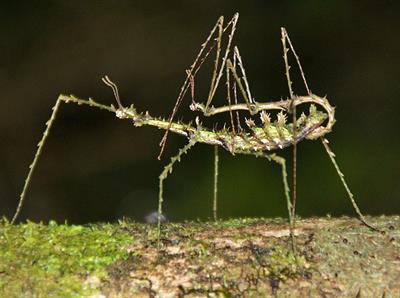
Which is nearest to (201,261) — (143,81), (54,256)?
(54,256)

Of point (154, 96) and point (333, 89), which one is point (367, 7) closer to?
point (333, 89)

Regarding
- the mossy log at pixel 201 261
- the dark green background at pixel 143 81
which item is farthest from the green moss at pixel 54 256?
the dark green background at pixel 143 81

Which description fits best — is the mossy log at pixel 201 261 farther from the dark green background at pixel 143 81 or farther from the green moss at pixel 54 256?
the dark green background at pixel 143 81

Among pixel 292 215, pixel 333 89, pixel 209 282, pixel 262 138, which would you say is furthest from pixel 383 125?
pixel 209 282

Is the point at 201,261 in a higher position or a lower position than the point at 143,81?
lower

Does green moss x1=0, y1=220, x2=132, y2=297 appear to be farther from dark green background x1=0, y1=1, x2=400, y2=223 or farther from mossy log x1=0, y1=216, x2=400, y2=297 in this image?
dark green background x1=0, y1=1, x2=400, y2=223

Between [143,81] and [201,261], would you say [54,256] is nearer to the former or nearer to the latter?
[201,261]
